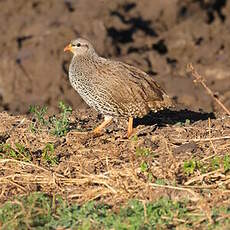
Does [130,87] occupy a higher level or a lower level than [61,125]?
higher

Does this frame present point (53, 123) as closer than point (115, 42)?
Yes

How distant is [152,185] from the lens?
7.23 meters

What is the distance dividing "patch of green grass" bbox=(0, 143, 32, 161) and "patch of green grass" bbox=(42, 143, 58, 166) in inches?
5.8

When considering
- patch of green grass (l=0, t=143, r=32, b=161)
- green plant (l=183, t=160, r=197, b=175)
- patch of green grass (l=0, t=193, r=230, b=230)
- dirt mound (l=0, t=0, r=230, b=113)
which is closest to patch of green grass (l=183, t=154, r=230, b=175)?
green plant (l=183, t=160, r=197, b=175)

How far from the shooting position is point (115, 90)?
9.00 meters

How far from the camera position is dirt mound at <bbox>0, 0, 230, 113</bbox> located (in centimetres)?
1414

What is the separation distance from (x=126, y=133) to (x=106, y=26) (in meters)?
7.06

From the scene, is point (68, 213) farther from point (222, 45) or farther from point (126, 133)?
point (222, 45)

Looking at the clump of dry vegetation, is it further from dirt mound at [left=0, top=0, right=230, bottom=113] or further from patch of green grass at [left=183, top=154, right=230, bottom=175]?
dirt mound at [left=0, top=0, right=230, bottom=113]

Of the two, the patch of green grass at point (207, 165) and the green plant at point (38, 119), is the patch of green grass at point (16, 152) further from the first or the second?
the patch of green grass at point (207, 165)

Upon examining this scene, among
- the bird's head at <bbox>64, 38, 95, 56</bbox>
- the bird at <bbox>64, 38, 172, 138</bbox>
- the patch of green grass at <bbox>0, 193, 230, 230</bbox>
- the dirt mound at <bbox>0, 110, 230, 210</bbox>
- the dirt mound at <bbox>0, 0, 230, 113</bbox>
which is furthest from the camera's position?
the dirt mound at <bbox>0, 0, 230, 113</bbox>

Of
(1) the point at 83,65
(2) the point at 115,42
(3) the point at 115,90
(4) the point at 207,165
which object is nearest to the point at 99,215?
(4) the point at 207,165

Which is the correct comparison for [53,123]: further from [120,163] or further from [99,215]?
[99,215]

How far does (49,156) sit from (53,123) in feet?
3.35
